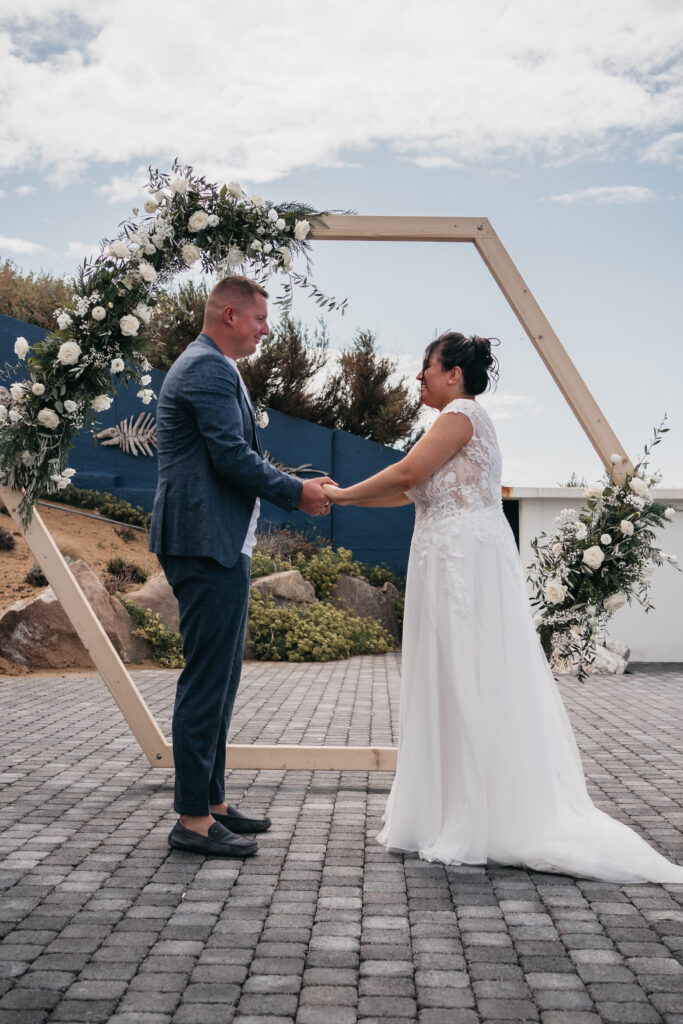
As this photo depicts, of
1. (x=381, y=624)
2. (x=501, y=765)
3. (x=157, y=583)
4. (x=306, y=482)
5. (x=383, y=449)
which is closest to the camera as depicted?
(x=501, y=765)

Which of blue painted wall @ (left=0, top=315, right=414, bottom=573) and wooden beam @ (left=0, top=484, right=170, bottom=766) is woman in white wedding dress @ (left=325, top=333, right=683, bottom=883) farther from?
blue painted wall @ (left=0, top=315, right=414, bottom=573)

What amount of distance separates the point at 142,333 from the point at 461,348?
1.66m

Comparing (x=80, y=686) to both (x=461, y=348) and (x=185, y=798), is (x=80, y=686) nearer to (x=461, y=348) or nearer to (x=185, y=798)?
(x=185, y=798)

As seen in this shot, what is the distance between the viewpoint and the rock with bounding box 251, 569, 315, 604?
1244cm

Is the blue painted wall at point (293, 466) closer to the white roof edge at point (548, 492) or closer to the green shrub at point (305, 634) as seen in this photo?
the green shrub at point (305, 634)

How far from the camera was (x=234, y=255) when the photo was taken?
462 cm

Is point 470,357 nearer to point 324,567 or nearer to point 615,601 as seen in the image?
point 615,601

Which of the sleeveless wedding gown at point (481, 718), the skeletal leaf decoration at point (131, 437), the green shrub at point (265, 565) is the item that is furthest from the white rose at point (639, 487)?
the skeletal leaf decoration at point (131, 437)

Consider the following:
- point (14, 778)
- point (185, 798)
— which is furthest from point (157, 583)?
point (185, 798)

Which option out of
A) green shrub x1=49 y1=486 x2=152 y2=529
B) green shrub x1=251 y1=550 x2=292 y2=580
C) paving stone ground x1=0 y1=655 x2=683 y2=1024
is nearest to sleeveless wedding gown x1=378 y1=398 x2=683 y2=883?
paving stone ground x1=0 y1=655 x2=683 y2=1024

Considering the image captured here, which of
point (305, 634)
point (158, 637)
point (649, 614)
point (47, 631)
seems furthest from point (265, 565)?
point (649, 614)

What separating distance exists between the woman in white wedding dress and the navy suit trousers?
79 cm

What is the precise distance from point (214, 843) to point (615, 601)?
2324 millimetres

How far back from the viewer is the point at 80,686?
9438 millimetres
